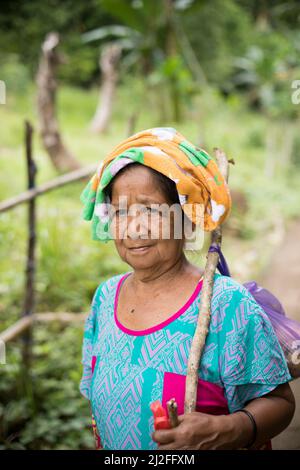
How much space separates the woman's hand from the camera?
3.58 feet

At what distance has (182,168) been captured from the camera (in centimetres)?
124

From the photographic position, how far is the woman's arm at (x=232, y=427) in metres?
1.09

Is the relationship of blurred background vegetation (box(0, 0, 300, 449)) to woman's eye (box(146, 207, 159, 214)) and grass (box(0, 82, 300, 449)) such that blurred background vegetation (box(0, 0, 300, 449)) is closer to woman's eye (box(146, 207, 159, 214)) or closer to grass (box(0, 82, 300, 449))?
grass (box(0, 82, 300, 449))

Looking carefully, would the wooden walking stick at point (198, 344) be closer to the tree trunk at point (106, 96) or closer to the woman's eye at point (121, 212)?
the woman's eye at point (121, 212)

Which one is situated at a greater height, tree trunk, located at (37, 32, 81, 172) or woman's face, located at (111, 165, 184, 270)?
tree trunk, located at (37, 32, 81, 172)

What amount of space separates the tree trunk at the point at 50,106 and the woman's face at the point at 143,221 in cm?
503

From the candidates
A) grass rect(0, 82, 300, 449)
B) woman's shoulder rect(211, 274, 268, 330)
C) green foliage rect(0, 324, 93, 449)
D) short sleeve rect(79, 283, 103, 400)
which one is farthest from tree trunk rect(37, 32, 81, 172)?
woman's shoulder rect(211, 274, 268, 330)

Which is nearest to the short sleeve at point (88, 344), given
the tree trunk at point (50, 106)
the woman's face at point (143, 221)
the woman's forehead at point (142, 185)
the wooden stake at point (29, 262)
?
the woman's face at point (143, 221)

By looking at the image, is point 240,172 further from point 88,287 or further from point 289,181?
point 88,287

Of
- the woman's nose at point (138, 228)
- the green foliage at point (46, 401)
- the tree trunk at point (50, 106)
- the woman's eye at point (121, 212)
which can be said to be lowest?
the green foliage at point (46, 401)

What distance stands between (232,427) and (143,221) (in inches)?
21.2

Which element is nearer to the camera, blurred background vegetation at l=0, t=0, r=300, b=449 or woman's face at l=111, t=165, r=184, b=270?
woman's face at l=111, t=165, r=184, b=270

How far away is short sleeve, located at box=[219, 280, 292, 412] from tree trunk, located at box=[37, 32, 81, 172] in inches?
208
